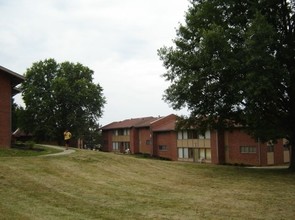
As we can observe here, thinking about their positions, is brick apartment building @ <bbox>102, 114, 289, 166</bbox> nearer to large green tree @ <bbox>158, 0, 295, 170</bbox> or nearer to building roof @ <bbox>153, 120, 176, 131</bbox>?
building roof @ <bbox>153, 120, 176, 131</bbox>

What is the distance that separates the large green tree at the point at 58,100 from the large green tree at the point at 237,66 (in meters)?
34.5

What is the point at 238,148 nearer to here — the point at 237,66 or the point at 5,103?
the point at 237,66

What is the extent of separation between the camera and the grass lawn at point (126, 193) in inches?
449

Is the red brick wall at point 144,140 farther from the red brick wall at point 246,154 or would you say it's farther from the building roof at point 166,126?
the red brick wall at point 246,154

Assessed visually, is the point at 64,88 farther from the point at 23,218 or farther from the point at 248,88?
the point at 23,218

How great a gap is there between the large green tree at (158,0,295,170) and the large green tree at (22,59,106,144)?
34549 mm

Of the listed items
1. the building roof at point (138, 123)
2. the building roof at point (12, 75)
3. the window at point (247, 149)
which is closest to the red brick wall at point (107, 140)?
the building roof at point (138, 123)

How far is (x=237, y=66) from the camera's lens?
22672 millimetres

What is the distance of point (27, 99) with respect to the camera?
6022cm

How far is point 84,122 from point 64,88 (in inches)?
252

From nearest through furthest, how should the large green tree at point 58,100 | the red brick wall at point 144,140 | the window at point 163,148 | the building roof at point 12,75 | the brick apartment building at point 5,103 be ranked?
the building roof at point 12,75 → the brick apartment building at point 5,103 → the large green tree at point 58,100 → the window at point 163,148 → the red brick wall at point 144,140

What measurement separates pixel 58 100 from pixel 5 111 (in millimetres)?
32959

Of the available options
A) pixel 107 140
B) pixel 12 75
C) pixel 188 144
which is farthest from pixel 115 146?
pixel 12 75

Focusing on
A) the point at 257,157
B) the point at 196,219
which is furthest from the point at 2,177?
the point at 257,157
